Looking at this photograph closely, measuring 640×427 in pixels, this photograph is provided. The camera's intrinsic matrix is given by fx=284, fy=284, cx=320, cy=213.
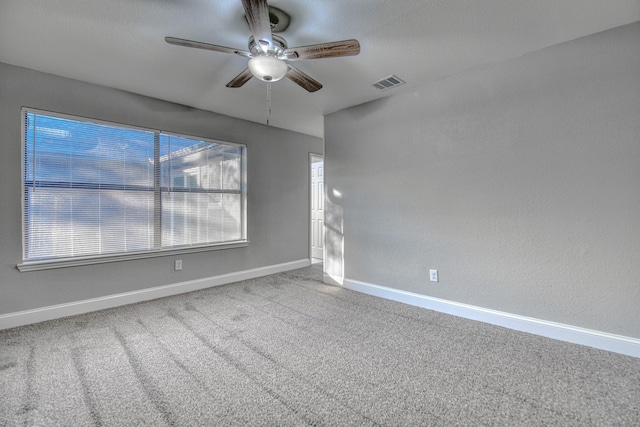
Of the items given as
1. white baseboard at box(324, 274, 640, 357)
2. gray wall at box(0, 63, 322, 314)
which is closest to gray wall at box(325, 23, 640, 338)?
white baseboard at box(324, 274, 640, 357)

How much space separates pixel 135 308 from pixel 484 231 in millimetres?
3552

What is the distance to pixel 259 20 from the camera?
61.5 inches

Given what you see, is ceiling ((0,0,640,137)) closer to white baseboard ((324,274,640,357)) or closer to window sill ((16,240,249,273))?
window sill ((16,240,249,273))

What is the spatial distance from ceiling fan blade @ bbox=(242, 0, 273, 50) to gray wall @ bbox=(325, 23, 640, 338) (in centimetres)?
188

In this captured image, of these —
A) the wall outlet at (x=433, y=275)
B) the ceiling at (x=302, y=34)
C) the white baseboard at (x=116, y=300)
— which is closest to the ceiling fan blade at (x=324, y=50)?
the ceiling at (x=302, y=34)

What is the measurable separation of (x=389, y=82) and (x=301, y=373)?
269 centimetres

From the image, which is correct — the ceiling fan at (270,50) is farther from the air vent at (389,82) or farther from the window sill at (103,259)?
the window sill at (103,259)

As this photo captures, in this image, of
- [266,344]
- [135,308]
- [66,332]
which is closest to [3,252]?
[66,332]

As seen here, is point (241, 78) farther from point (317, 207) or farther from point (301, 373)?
point (317, 207)

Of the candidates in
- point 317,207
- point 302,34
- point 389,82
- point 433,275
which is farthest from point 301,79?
point 317,207

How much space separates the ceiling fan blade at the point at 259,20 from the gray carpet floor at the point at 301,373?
2073mm

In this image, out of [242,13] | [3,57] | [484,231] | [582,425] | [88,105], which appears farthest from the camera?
[88,105]

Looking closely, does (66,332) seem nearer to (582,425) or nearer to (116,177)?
(116,177)

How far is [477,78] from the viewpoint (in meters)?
2.61
